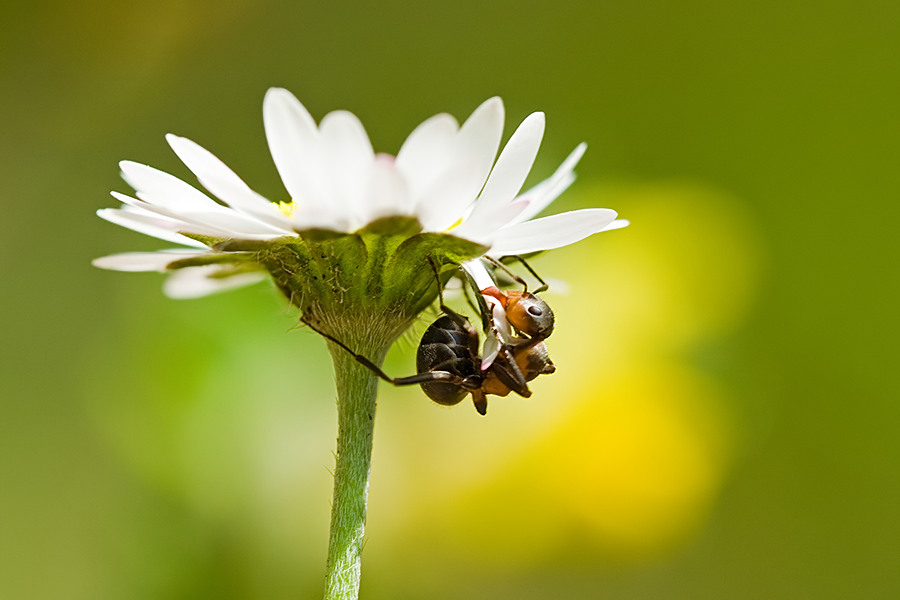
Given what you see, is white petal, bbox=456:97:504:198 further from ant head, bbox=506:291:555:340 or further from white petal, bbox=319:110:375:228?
ant head, bbox=506:291:555:340

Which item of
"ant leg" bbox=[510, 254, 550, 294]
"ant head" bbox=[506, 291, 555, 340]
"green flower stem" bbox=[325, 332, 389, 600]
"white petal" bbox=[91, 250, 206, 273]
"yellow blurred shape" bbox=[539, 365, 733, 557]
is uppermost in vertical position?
"ant leg" bbox=[510, 254, 550, 294]

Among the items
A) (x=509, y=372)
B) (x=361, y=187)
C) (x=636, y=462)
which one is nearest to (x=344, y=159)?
(x=361, y=187)

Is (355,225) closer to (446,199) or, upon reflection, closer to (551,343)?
(446,199)

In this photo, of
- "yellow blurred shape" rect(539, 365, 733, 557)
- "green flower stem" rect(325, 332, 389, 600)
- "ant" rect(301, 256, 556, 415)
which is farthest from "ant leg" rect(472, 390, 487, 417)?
"yellow blurred shape" rect(539, 365, 733, 557)

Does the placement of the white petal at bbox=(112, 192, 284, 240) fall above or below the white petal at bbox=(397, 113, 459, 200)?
below

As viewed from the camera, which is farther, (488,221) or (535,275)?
(535,275)

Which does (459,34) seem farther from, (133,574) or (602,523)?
(133,574)
